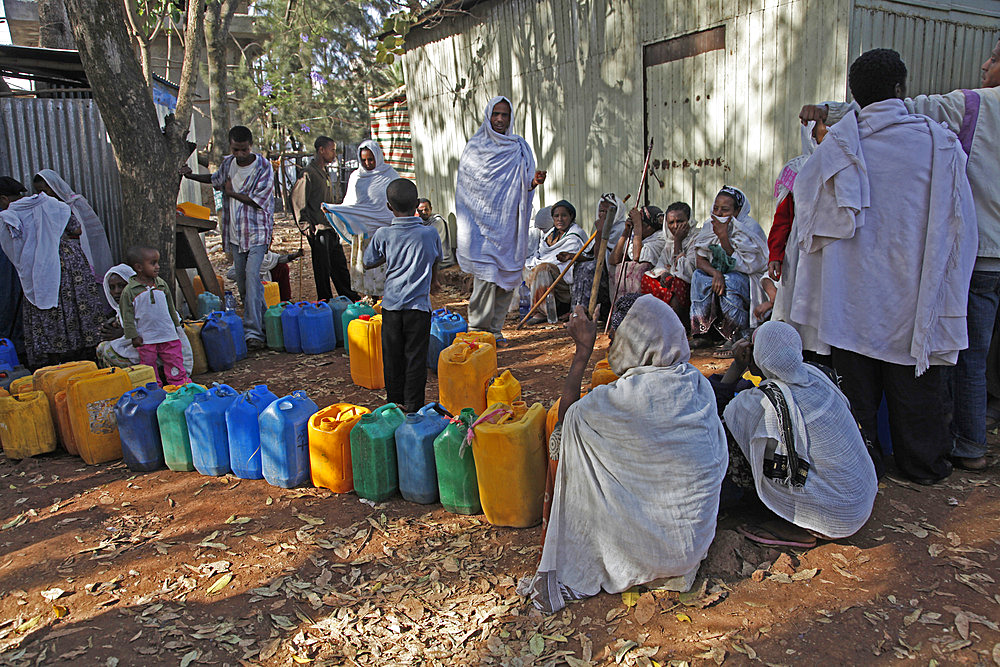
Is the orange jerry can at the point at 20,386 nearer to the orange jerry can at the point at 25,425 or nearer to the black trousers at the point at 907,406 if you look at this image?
the orange jerry can at the point at 25,425

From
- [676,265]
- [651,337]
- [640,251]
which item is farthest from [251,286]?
[651,337]

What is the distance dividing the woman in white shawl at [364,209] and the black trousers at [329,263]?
7.7 inches

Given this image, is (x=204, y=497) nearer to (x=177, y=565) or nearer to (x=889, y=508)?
(x=177, y=565)

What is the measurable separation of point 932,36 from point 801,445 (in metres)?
5.30

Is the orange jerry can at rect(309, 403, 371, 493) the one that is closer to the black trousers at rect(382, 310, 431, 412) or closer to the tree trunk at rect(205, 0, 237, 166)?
the black trousers at rect(382, 310, 431, 412)

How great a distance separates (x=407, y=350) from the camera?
197 inches

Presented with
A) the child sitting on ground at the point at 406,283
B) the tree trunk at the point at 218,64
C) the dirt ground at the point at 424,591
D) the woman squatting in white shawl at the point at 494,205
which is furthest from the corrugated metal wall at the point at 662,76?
the dirt ground at the point at 424,591

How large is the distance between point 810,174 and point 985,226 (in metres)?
1.01

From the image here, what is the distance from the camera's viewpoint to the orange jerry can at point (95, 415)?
454 cm

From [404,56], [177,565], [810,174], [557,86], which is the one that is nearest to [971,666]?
[810,174]

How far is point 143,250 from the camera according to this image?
5.20m

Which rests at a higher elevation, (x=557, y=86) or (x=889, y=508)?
(x=557, y=86)

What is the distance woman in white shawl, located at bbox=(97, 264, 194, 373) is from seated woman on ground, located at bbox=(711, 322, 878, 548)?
179 inches

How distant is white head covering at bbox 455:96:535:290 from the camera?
275 inches
